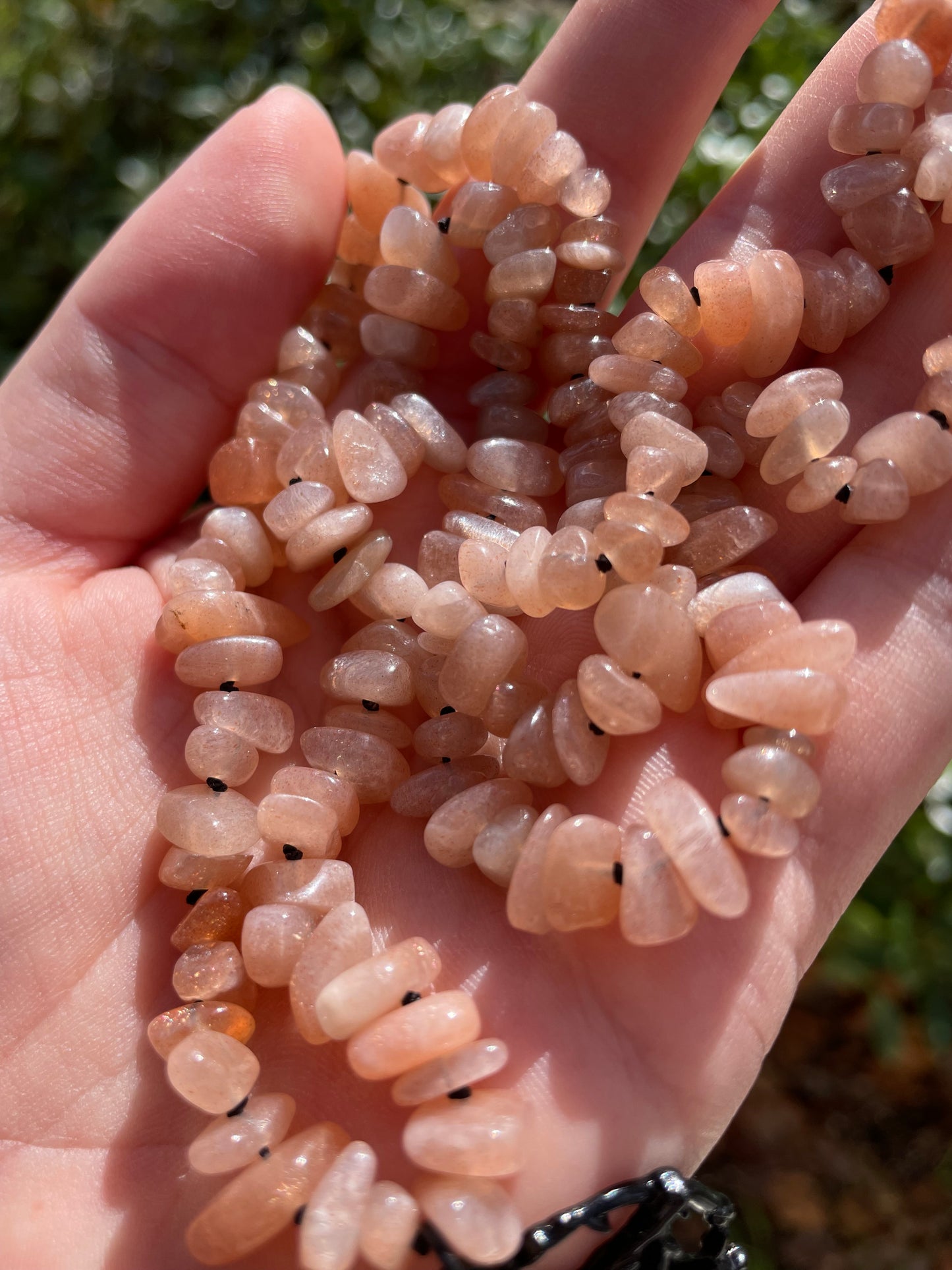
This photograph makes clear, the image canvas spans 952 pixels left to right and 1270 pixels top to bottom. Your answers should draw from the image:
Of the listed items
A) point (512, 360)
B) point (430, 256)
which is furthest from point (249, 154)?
point (512, 360)

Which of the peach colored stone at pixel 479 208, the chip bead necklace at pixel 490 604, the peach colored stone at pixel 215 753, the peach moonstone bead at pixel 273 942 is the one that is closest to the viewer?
the chip bead necklace at pixel 490 604

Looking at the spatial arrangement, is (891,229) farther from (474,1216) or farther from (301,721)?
(474,1216)

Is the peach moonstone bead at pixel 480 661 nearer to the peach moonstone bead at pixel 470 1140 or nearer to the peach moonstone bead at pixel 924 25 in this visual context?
the peach moonstone bead at pixel 470 1140

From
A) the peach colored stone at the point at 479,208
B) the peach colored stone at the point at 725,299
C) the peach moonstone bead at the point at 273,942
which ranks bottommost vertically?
the peach moonstone bead at the point at 273,942

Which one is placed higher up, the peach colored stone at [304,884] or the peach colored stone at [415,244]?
the peach colored stone at [415,244]

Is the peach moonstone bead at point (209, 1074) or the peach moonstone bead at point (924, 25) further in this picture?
the peach moonstone bead at point (924, 25)

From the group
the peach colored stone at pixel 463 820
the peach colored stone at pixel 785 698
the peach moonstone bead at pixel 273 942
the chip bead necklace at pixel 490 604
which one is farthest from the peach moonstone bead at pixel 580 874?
the peach moonstone bead at pixel 273 942

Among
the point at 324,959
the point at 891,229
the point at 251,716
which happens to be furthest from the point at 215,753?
the point at 891,229

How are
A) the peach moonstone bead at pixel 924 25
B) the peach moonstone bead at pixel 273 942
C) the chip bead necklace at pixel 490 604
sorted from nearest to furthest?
1. the chip bead necklace at pixel 490 604
2. the peach moonstone bead at pixel 273 942
3. the peach moonstone bead at pixel 924 25
